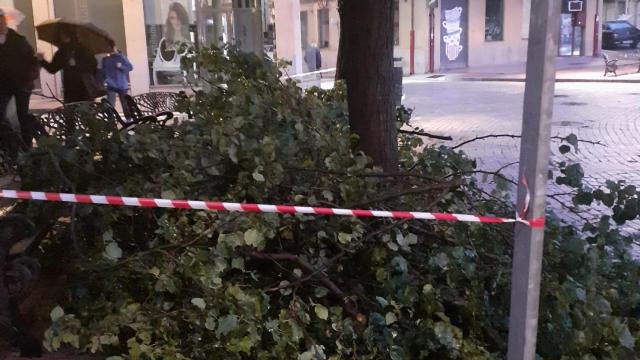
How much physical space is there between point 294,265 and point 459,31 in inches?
1166

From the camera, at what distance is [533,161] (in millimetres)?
2469

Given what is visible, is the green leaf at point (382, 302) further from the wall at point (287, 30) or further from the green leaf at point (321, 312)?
the wall at point (287, 30)

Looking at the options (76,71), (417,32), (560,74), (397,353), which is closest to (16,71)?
(76,71)

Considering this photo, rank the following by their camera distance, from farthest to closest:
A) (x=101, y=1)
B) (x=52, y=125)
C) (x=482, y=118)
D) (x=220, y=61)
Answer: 1. (x=101, y=1)
2. (x=482, y=118)
3. (x=52, y=125)
4. (x=220, y=61)

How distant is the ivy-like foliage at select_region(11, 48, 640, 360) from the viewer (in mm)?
3121

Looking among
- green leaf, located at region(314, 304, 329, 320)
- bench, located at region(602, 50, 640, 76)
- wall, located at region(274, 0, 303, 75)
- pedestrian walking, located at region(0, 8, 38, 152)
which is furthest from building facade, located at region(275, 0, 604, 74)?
green leaf, located at region(314, 304, 329, 320)

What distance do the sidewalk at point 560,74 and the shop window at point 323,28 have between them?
24.1ft

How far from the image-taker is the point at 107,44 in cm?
1114

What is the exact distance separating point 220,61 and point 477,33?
93.3ft

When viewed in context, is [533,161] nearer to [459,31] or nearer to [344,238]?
[344,238]

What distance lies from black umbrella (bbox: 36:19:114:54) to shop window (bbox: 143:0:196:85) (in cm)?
679

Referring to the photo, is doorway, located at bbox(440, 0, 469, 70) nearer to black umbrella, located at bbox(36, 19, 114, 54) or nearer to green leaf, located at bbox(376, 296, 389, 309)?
black umbrella, located at bbox(36, 19, 114, 54)

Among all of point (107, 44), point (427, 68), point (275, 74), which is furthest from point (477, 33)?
point (275, 74)

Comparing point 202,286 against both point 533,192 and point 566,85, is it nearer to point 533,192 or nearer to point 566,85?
point 533,192
